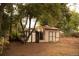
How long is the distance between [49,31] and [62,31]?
0.12 metres

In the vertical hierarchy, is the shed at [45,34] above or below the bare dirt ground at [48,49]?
above

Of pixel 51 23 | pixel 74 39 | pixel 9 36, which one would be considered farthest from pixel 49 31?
pixel 9 36

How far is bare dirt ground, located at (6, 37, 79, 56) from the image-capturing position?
138 centimetres

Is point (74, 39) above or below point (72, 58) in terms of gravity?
above

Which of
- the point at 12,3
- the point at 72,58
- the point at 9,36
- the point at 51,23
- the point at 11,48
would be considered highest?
the point at 12,3

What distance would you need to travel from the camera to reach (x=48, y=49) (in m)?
1.39

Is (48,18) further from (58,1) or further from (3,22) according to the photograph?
(3,22)

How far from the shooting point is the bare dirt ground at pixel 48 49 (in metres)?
1.38

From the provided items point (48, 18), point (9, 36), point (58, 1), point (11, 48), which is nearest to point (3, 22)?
point (9, 36)

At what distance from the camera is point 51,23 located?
4.49 feet

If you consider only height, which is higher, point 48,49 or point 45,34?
point 45,34

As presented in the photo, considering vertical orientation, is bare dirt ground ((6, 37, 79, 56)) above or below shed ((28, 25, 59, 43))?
below

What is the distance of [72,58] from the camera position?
4.61 feet

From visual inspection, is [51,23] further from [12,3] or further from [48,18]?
[12,3]
